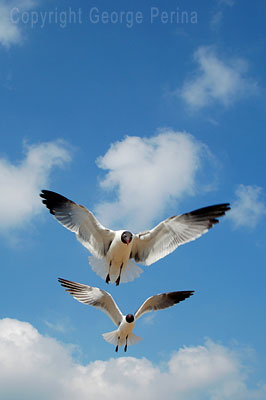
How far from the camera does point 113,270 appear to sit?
12.7 metres

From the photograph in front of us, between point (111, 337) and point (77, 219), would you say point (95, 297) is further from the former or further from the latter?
point (77, 219)

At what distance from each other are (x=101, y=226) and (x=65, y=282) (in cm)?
217

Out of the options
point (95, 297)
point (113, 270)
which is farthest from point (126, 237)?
point (95, 297)

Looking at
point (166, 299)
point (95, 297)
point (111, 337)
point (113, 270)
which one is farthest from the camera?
point (95, 297)

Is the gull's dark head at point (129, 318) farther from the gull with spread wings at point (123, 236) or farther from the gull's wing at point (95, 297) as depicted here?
the gull with spread wings at point (123, 236)

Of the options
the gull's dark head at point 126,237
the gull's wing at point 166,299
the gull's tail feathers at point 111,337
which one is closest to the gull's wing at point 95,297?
the gull's tail feathers at point 111,337

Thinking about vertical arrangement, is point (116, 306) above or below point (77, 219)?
below

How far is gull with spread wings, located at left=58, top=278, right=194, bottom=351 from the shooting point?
13.2 metres

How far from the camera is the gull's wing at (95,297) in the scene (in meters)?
13.5

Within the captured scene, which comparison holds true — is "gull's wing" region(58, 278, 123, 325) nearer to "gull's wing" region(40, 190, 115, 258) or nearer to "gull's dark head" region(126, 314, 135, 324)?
"gull's dark head" region(126, 314, 135, 324)

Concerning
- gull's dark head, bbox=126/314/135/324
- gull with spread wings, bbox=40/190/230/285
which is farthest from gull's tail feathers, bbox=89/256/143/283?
gull's dark head, bbox=126/314/135/324

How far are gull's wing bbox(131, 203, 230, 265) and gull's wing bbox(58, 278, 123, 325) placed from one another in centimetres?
142

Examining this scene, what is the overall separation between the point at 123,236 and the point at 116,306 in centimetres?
234

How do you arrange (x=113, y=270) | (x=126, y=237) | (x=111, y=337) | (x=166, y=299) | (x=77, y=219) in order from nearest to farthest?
1. (x=126, y=237)
2. (x=77, y=219)
3. (x=113, y=270)
4. (x=166, y=299)
5. (x=111, y=337)
